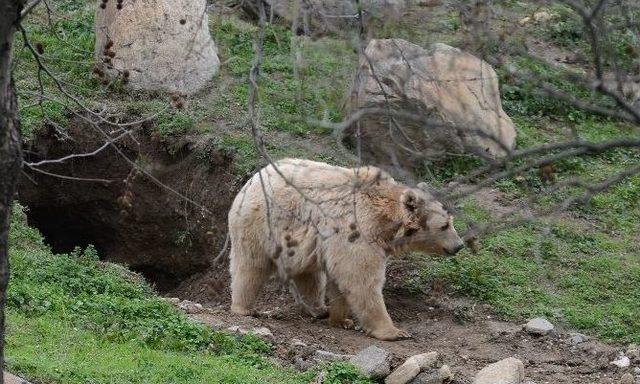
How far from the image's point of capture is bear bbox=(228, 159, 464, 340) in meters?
10.9

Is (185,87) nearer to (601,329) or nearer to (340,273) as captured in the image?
(340,273)

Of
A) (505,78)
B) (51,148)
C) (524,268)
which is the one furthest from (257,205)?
(505,78)

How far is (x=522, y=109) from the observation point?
16.6m

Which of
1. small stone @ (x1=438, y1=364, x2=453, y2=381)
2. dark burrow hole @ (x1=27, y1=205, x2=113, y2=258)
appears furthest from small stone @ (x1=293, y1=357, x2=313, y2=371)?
dark burrow hole @ (x1=27, y1=205, x2=113, y2=258)

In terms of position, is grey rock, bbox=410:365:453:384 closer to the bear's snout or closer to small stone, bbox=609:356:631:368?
small stone, bbox=609:356:631:368

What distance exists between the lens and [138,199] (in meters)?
14.9

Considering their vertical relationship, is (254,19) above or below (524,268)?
above

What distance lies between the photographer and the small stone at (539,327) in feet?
36.9

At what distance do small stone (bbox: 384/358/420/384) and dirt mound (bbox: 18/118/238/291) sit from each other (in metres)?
4.84

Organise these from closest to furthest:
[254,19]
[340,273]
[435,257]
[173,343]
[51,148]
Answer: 1. [173,343]
2. [340,273]
3. [435,257]
4. [51,148]
5. [254,19]

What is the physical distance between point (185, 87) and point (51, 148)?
2.21 meters

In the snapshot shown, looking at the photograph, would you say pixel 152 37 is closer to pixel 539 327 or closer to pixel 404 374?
pixel 539 327

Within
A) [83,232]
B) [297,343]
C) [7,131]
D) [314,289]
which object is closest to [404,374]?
[297,343]

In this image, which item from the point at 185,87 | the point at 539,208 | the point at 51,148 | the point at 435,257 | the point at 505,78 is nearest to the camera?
the point at 505,78
